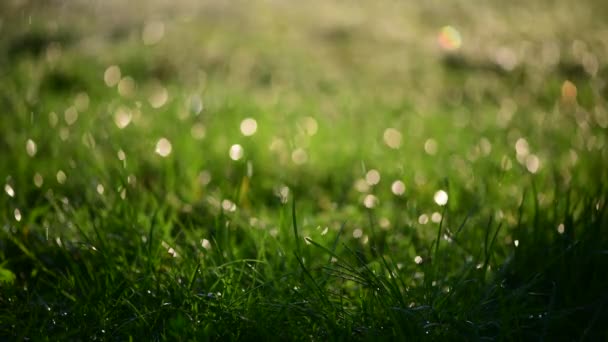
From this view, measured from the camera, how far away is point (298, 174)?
3.58m

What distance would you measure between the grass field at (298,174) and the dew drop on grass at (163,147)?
35 millimetres

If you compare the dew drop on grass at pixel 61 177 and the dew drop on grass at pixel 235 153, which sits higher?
the dew drop on grass at pixel 61 177

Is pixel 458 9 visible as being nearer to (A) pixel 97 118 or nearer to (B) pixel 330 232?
(A) pixel 97 118

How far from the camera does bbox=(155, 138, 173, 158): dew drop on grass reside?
355 cm

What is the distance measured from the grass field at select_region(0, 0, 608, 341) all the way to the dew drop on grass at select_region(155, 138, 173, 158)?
4 cm

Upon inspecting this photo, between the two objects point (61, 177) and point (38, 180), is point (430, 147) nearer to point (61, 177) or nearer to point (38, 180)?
point (61, 177)

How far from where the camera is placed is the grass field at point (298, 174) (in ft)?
6.01

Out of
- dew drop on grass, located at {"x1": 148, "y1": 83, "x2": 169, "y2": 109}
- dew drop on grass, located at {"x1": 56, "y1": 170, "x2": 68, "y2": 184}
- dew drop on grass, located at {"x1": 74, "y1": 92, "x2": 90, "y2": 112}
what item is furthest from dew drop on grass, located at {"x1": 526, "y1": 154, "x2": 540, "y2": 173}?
dew drop on grass, located at {"x1": 74, "y1": 92, "x2": 90, "y2": 112}

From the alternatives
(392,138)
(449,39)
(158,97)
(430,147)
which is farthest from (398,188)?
(449,39)

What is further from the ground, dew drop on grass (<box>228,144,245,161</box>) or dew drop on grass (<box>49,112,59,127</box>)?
dew drop on grass (<box>49,112,59,127</box>)

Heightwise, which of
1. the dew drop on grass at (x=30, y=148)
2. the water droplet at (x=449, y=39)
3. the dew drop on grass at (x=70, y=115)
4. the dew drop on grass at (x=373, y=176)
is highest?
the dew drop on grass at (x=30, y=148)

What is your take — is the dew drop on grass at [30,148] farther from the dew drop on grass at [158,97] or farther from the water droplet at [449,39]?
the water droplet at [449,39]

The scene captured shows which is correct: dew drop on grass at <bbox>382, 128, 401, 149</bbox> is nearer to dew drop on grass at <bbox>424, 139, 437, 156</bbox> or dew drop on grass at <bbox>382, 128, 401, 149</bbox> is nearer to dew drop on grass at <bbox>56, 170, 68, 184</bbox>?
dew drop on grass at <bbox>424, 139, 437, 156</bbox>

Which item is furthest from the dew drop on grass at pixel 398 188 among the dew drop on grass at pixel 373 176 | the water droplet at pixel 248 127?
the water droplet at pixel 248 127
